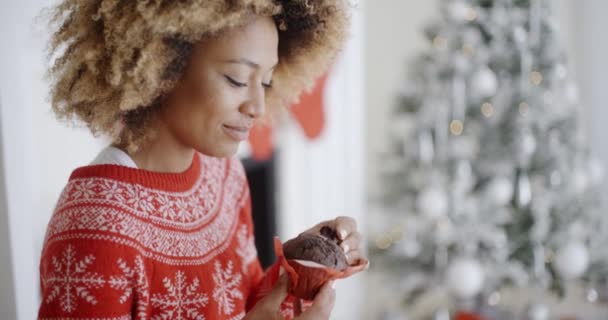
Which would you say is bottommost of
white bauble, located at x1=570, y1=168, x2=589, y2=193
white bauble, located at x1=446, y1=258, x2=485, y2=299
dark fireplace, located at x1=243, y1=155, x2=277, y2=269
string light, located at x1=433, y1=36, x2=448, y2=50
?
white bauble, located at x1=446, y1=258, x2=485, y2=299

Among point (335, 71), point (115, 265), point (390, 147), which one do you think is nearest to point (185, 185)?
point (115, 265)

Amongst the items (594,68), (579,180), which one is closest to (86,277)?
(579,180)

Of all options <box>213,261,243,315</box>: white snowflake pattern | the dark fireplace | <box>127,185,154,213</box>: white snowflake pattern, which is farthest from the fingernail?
the dark fireplace

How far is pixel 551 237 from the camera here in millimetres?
2373

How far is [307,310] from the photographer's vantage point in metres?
0.87

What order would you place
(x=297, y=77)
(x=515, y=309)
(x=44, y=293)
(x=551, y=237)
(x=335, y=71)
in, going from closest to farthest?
(x=44, y=293), (x=297, y=77), (x=551, y=237), (x=335, y=71), (x=515, y=309)

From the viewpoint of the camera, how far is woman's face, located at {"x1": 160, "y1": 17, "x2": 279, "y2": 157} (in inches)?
35.3

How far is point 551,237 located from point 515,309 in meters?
0.90

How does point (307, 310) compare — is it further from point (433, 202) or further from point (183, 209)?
point (433, 202)

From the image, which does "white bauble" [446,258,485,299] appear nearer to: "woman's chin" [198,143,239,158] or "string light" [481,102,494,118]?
"string light" [481,102,494,118]

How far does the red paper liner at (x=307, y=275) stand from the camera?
2.89 ft

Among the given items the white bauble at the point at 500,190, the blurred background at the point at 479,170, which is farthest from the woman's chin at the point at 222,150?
the white bauble at the point at 500,190

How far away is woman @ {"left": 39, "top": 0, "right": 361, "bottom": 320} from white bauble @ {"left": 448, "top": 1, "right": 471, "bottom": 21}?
4.68ft

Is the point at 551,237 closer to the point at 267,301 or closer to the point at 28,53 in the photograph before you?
the point at 267,301
